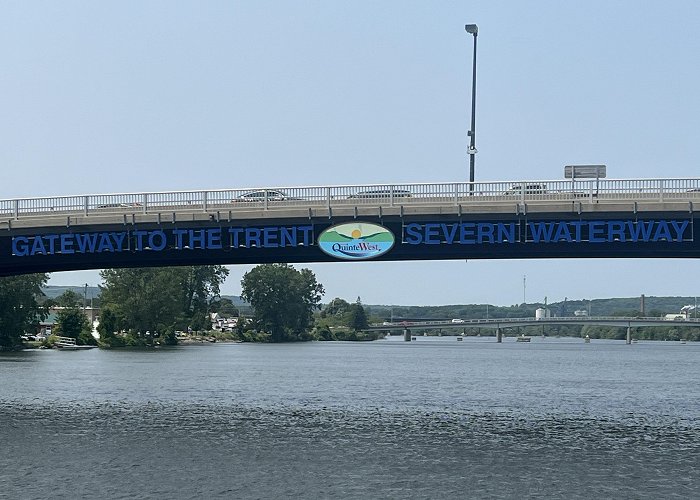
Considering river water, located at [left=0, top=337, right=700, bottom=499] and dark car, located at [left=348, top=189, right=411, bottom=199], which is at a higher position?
dark car, located at [left=348, top=189, right=411, bottom=199]

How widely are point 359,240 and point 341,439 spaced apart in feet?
37.6

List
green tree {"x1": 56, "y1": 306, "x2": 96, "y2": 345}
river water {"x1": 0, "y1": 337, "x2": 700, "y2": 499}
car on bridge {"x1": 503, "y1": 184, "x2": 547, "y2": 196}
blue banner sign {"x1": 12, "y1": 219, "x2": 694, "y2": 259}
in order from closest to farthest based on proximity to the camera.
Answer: river water {"x1": 0, "y1": 337, "x2": 700, "y2": 499} → blue banner sign {"x1": 12, "y1": 219, "x2": 694, "y2": 259} → car on bridge {"x1": 503, "y1": 184, "x2": 547, "y2": 196} → green tree {"x1": 56, "y1": 306, "x2": 96, "y2": 345}

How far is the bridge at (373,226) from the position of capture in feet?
186

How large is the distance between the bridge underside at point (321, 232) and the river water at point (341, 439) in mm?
10624

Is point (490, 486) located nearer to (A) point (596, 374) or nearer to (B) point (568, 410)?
(B) point (568, 410)

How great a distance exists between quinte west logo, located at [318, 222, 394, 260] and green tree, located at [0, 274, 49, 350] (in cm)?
11041

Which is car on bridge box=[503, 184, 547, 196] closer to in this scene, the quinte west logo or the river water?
the quinte west logo

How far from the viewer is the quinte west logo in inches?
2306

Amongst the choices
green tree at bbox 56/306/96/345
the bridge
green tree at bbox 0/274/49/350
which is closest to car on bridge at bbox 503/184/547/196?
the bridge

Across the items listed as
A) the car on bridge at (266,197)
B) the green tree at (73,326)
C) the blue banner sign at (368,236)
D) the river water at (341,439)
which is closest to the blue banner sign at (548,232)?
the blue banner sign at (368,236)

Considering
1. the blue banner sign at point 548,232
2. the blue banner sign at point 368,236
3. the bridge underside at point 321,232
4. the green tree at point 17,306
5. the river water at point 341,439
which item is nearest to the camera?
the river water at point 341,439

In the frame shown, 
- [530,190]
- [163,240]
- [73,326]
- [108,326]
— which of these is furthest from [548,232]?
[108,326]

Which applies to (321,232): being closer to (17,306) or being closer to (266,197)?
(266,197)

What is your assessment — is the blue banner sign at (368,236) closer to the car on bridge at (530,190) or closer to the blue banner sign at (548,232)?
the blue banner sign at (548,232)
